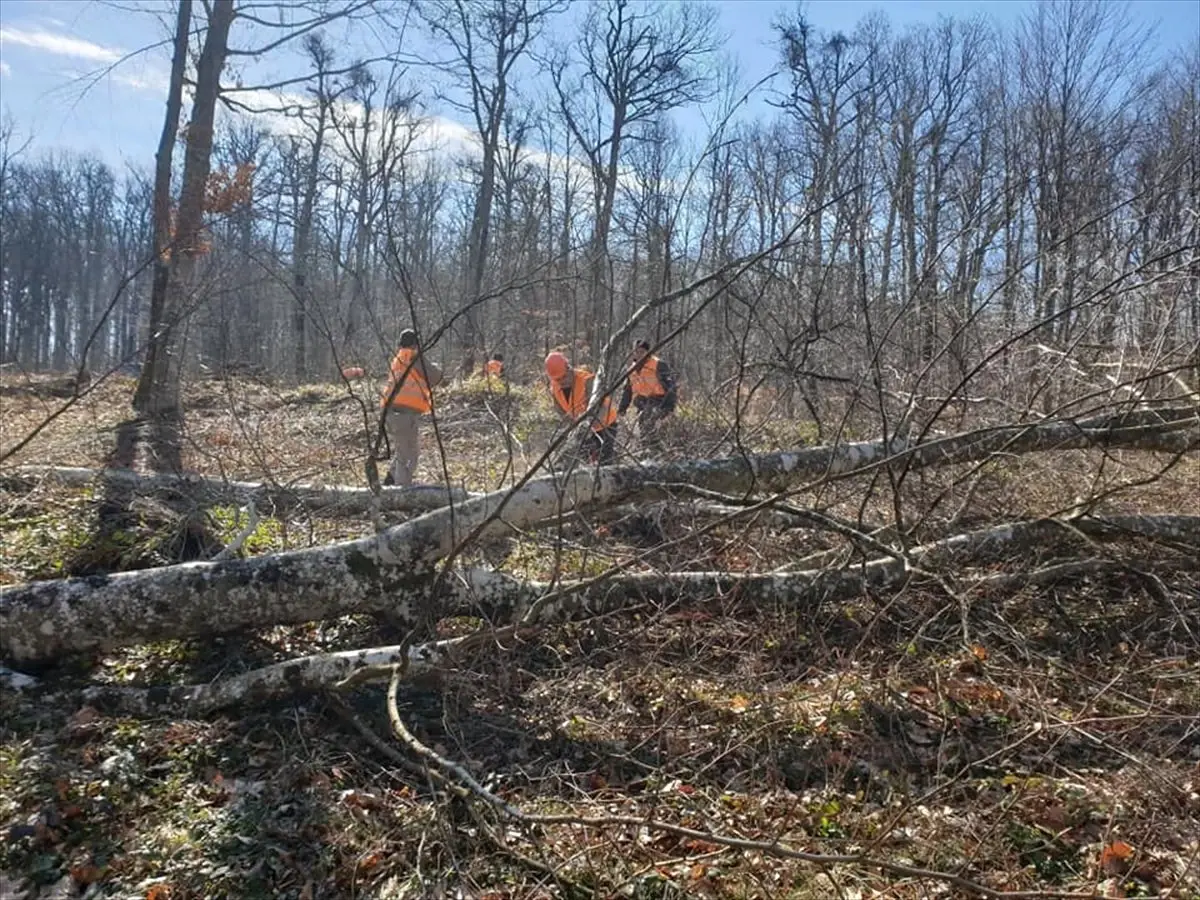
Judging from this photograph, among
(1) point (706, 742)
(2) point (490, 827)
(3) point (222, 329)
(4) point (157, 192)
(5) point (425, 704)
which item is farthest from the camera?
(4) point (157, 192)

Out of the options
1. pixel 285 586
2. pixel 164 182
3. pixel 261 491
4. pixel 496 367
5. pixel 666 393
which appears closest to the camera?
pixel 285 586

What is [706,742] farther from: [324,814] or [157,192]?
[157,192]

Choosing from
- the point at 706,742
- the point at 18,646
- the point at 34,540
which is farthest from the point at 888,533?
the point at 34,540

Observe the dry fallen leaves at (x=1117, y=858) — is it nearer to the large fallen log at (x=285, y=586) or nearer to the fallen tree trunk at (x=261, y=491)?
the large fallen log at (x=285, y=586)

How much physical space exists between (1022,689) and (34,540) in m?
5.87

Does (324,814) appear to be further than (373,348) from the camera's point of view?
No

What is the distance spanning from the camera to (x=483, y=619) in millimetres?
4340

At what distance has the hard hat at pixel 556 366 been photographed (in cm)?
803

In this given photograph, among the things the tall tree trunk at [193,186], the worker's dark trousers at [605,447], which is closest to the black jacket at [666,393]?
the worker's dark trousers at [605,447]

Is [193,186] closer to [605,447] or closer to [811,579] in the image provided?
[605,447]

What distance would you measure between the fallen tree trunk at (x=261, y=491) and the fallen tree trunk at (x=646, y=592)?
207 cm

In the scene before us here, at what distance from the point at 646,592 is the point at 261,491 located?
3.37 m

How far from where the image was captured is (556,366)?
8.03 meters

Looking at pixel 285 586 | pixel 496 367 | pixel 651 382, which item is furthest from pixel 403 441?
pixel 285 586
